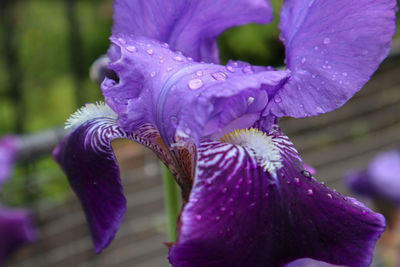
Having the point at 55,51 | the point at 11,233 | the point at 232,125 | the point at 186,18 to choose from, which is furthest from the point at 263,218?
the point at 55,51

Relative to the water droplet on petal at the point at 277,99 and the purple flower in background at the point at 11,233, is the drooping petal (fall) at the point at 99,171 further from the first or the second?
the purple flower in background at the point at 11,233

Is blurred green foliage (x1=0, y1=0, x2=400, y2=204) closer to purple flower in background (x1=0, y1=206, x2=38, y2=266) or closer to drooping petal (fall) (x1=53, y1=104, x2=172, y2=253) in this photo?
purple flower in background (x1=0, y1=206, x2=38, y2=266)

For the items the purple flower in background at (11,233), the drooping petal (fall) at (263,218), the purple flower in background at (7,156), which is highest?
the drooping petal (fall) at (263,218)

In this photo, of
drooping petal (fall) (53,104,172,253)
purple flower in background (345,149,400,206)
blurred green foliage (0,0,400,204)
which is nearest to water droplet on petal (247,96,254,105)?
drooping petal (fall) (53,104,172,253)

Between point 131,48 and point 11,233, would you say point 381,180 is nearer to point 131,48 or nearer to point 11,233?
point 11,233

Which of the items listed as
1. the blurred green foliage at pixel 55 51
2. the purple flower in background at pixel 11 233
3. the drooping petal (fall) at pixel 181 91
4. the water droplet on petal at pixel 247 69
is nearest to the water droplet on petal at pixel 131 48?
the drooping petal (fall) at pixel 181 91

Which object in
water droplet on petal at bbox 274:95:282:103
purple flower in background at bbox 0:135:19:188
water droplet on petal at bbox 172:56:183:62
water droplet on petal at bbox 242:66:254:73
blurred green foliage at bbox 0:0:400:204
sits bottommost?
blurred green foliage at bbox 0:0:400:204
